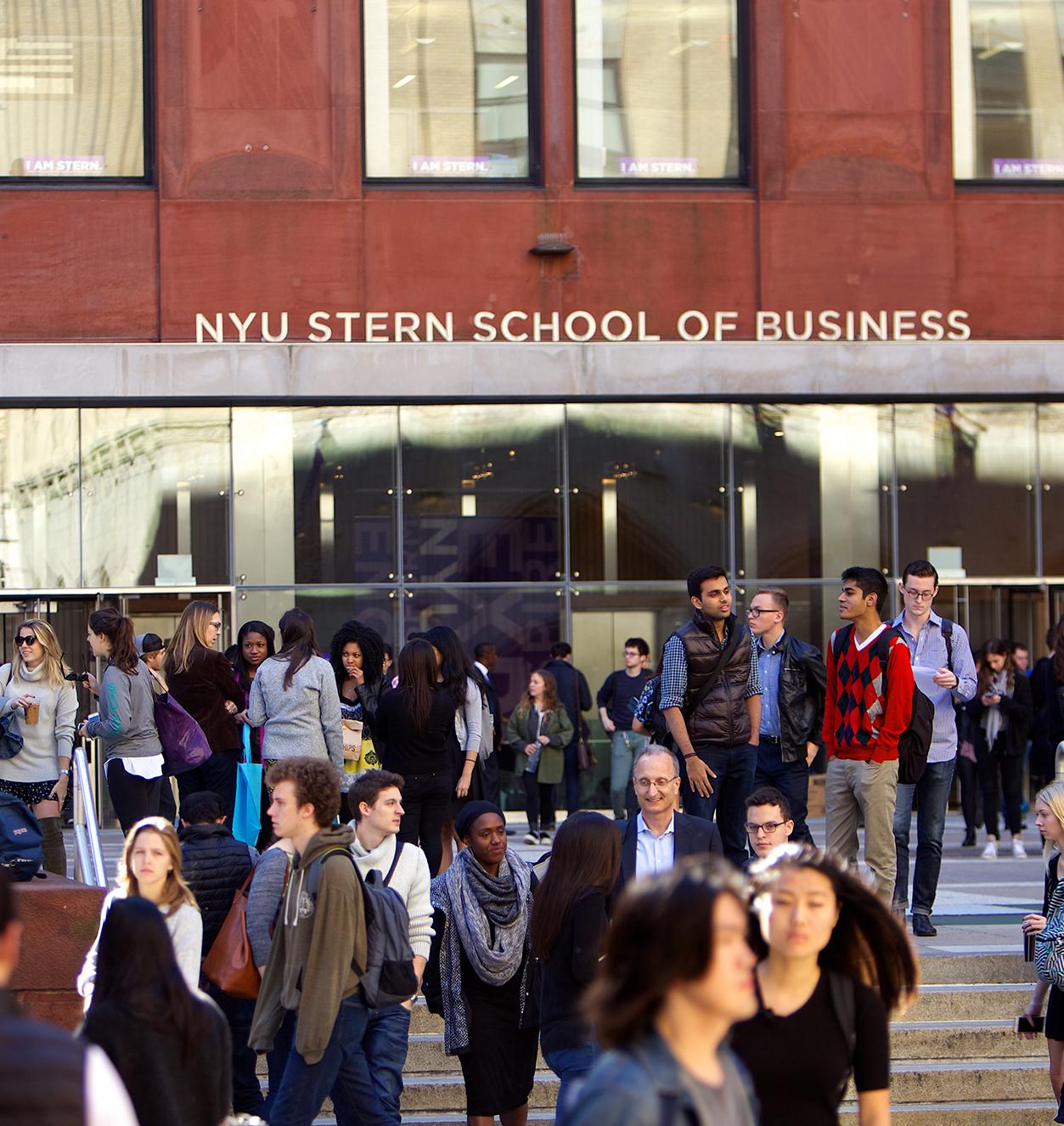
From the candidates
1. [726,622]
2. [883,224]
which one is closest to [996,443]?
[883,224]

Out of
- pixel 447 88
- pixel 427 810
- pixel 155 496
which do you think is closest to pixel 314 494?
pixel 155 496

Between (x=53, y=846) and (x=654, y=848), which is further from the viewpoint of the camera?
(x=53, y=846)

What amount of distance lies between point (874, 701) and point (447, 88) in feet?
34.2

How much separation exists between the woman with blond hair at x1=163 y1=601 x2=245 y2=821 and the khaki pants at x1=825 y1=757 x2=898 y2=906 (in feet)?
12.3

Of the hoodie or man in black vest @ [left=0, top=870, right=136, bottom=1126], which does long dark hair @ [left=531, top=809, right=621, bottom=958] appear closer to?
the hoodie

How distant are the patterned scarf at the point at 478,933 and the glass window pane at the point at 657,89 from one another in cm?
1151

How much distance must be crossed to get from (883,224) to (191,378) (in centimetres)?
677

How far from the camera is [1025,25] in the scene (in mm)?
19438

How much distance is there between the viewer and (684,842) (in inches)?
324

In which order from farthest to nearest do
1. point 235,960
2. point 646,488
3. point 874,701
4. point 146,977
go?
point 646,488, point 874,701, point 235,960, point 146,977

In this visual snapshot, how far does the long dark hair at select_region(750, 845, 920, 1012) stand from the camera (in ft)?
17.6

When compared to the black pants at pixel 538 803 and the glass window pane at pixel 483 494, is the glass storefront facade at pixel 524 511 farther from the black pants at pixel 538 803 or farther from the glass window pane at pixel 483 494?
the black pants at pixel 538 803

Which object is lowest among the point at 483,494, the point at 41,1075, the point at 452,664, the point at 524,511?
the point at 41,1075

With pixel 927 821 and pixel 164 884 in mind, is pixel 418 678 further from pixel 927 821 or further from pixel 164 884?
pixel 164 884
